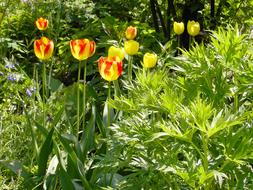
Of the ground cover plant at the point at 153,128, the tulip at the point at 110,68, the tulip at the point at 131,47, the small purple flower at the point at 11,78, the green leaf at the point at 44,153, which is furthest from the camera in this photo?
the small purple flower at the point at 11,78

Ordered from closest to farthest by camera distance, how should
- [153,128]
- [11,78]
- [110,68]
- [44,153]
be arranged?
[153,128] → [110,68] → [44,153] → [11,78]

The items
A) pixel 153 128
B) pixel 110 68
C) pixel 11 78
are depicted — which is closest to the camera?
pixel 153 128

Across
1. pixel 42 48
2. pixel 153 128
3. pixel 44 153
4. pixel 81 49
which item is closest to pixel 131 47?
pixel 81 49

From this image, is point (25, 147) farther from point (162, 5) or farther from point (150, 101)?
point (162, 5)

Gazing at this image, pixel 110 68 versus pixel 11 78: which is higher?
pixel 110 68

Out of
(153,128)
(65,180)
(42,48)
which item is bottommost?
(65,180)

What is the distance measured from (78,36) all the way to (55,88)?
0.96m

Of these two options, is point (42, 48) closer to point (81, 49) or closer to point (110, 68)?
point (81, 49)

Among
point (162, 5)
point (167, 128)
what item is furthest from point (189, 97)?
point (162, 5)

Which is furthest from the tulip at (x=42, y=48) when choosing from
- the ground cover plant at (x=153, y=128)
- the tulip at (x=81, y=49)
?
the tulip at (x=81, y=49)

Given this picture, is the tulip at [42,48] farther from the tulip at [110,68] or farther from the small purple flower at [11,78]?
the small purple flower at [11,78]

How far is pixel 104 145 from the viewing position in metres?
2.53

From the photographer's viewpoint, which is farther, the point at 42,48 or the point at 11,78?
the point at 11,78

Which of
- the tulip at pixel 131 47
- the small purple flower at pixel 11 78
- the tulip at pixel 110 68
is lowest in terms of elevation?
the small purple flower at pixel 11 78
